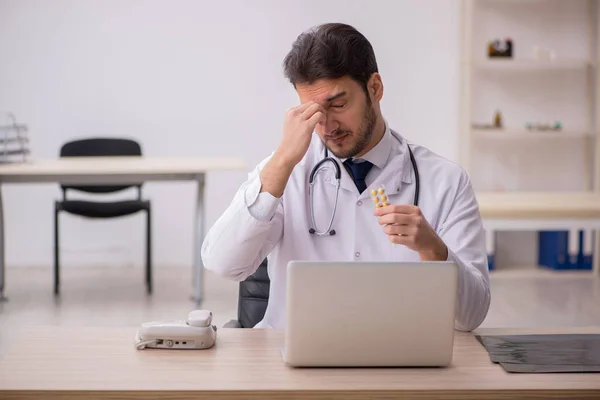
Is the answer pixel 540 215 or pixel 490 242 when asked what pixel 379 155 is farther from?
pixel 490 242

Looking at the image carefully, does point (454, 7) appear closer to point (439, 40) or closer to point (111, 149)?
point (439, 40)

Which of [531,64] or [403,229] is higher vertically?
[531,64]

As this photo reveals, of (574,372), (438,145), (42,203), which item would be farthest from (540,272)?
(574,372)

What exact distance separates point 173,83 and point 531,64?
91.2 inches

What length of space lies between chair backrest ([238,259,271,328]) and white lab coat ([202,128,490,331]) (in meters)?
0.11

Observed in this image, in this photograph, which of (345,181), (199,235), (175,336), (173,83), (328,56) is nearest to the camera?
(175,336)

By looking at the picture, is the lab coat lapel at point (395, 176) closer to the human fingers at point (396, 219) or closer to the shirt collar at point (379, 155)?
the shirt collar at point (379, 155)

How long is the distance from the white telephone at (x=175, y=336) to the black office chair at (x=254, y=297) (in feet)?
1.99

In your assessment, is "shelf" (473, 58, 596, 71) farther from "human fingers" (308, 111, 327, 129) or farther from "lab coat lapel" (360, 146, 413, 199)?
"human fingers" (308, 111, 327, 129)

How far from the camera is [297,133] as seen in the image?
195cm

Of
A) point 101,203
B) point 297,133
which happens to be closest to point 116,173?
point 101,203

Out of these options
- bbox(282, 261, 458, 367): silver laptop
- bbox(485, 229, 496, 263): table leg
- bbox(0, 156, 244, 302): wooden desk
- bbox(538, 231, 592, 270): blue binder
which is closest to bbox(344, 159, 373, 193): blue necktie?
bbox(282, 261, 458, 367): silver laptop

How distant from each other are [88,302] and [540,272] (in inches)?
111

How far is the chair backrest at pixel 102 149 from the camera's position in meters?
5.32
